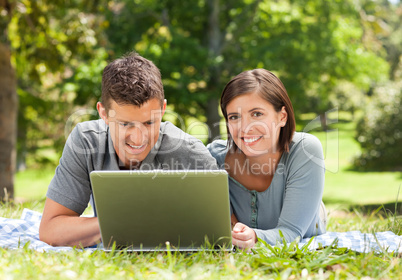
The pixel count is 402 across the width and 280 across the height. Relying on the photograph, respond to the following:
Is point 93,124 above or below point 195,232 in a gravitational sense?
above

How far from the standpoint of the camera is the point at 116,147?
2.82 metres

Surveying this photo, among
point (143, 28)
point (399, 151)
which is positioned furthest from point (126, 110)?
point (399, 151)

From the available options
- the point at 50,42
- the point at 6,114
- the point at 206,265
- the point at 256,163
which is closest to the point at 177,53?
the point at 50,42

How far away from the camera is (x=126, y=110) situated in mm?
2590

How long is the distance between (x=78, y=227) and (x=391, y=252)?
1.77 m

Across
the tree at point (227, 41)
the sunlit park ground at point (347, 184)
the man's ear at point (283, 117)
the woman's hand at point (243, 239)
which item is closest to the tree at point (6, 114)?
the sunlit park ground at point (347, 184)

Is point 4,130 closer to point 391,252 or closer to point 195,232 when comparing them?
point 195,232

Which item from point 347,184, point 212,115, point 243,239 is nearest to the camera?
point 243,239

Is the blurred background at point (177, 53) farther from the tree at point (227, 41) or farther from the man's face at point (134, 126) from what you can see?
the man's face at point (134, 126)

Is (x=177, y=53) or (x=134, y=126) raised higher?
(x=177, y=53)

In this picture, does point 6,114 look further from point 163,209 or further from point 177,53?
point 163,209

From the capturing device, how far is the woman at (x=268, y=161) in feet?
9.33

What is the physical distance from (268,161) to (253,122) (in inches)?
13.8

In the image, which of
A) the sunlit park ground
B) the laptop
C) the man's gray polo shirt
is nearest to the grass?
the laptop
